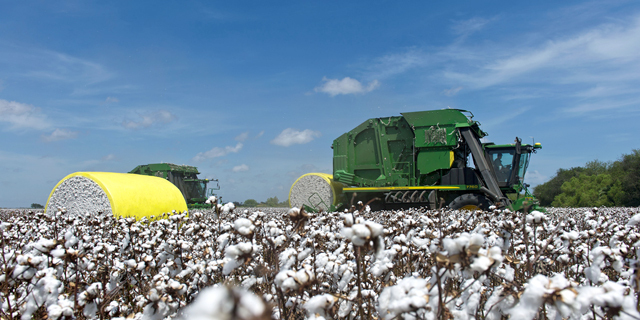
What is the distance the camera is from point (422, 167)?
1518 centimetres

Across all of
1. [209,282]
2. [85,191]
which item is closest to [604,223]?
[209,282]

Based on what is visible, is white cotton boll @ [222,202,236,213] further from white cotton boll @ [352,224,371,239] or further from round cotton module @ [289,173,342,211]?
round cotton module @ [289,173,342,211]

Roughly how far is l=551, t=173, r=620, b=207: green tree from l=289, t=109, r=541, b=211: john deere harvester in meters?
17.2

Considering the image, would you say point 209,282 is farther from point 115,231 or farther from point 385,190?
point 385,190

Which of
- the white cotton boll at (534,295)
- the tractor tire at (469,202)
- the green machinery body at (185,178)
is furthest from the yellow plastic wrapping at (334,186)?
the white cotton boll at (534,295)

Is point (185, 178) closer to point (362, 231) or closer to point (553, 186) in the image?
point (362, 231)

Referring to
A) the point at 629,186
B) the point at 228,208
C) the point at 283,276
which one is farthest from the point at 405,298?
the point at 629,186

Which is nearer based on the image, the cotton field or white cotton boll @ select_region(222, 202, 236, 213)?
the cotton field

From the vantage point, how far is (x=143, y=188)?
36.6ft

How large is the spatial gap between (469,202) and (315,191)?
20.5 ft

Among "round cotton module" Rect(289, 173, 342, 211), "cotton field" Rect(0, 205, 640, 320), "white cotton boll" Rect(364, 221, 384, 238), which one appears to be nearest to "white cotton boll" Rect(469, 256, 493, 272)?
"cotton field" Rect(0, 205, 640, 320)

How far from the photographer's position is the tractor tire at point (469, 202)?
1334 centimetres

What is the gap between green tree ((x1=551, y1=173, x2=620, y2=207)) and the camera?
27.9m

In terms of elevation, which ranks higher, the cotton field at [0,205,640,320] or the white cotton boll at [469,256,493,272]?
the white cotton boll at [469,256,493,272]
